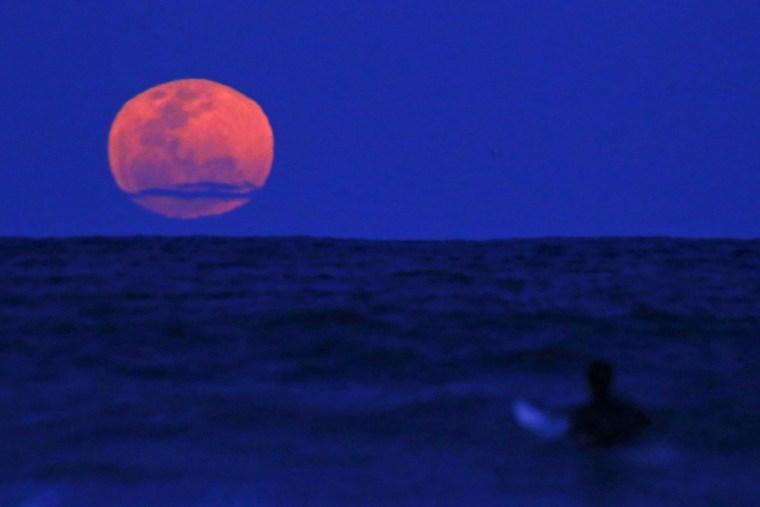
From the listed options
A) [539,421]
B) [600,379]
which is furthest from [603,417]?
[539,421]

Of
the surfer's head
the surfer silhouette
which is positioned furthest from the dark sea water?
the surfer's head

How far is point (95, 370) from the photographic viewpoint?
38.0 ft

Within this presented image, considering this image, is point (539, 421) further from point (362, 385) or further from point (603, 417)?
Answer: point (362, 385)

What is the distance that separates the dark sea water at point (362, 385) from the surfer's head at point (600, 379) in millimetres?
511

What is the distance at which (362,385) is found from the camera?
36.1 feet

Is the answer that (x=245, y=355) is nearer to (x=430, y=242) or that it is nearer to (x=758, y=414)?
(x=758, y=414)

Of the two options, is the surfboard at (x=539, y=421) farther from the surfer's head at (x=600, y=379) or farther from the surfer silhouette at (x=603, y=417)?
the surfer's head at (x=600, y=379)

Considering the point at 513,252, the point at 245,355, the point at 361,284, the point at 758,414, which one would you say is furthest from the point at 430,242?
the point at 758,414

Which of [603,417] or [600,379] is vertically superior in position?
[600,379]

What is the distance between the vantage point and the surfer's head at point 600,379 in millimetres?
8078

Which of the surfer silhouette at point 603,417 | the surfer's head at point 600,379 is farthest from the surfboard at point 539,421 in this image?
the surfer's head at point 600,379

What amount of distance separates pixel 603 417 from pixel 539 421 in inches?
38.9

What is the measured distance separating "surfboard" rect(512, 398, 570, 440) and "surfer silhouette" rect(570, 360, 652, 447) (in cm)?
37

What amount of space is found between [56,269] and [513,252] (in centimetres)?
1488
